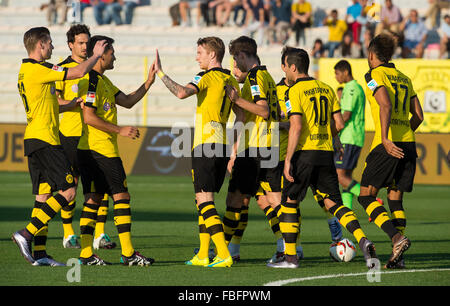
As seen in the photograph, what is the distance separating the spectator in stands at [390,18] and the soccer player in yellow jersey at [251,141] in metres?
19.5

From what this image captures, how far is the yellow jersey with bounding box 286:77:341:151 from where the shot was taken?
30.6 feet

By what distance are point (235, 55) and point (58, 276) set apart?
3.15 m

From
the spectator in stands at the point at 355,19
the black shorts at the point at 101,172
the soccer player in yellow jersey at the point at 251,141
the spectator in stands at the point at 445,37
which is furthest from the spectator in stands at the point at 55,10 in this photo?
the black shorts at the point at 101,172

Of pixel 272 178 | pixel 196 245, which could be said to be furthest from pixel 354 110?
pixel 272 178

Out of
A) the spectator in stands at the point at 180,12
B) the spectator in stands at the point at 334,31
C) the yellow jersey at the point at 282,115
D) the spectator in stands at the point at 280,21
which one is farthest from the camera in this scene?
the spectator in stands at the point at 180,12

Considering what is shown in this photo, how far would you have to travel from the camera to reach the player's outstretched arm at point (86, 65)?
354 inches

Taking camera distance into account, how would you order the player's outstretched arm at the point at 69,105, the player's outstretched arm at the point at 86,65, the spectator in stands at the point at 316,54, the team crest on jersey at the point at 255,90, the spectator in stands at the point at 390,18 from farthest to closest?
the spectator in stands at the point at 390,18
the spectator in stands at the point at 316,54
the player's outstretched arm at the point at 69,105
the team crest on jersey at the point at 255,90
the player's outstretched arm at the point at 86,65

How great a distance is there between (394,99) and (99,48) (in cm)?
312

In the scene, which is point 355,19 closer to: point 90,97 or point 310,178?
point 310,178

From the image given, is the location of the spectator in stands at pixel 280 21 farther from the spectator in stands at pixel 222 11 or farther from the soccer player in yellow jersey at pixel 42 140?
the soccer player in yellow jersey at pixel 42 140

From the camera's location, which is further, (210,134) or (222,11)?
(222,11)

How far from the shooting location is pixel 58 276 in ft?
28.0

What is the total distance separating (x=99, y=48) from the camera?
9180 mm
